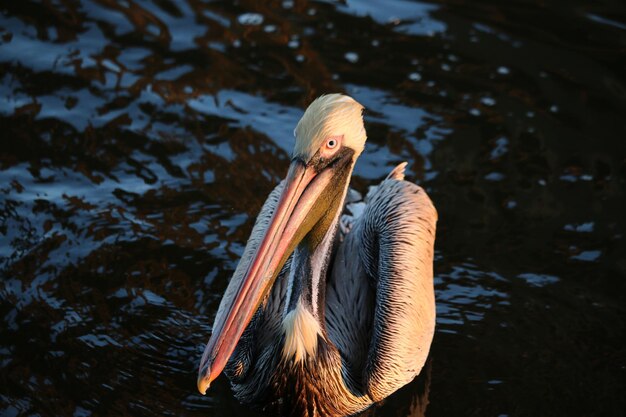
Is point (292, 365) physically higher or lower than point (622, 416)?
higher

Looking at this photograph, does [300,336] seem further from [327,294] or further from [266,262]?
[327,294]

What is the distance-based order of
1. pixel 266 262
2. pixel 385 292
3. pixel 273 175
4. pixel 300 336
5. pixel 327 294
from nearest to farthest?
pixel 266 262
pixel 300 336
pixel 385 292
pixel 327 294
pixel 273 175

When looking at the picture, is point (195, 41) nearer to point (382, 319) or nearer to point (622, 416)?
point (382, 319)

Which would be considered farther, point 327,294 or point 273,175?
point 273,175

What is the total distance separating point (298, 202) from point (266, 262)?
31 centimetres

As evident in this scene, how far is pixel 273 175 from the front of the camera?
6562mm

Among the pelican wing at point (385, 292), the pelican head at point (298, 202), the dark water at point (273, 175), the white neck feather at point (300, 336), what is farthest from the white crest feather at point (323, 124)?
the dark water at point (273, 175)

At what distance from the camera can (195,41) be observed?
7945 millimetres

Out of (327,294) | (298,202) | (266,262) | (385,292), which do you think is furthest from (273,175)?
(266,262)

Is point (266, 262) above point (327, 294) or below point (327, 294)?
above

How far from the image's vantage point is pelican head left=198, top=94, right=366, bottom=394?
13.6 ft

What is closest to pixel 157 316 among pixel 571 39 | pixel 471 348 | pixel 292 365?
pixel 292 365

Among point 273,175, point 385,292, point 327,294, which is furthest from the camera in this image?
point 273,175

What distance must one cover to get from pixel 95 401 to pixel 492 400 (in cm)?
199
